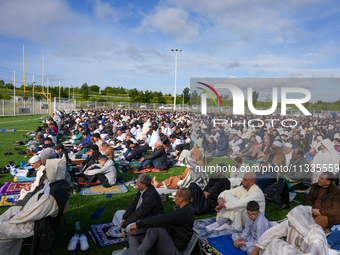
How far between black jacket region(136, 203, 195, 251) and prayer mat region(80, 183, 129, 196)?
9.56 ft

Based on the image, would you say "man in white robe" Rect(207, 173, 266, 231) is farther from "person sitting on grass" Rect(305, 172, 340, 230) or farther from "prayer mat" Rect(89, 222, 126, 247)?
"prayer mat" Rect(89, 222, 126, 247)

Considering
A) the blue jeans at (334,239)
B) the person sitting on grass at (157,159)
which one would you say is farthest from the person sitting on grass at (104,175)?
the blue jeans at (334,239)

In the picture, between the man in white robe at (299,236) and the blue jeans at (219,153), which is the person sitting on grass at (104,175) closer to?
the man in white robe at (299,236)

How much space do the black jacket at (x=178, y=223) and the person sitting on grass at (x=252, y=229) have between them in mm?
959

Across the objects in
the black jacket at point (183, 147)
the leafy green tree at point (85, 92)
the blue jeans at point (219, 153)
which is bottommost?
the blue jeans at point (219, 153)

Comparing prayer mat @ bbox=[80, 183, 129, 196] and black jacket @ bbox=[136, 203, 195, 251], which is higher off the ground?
black jacket @ bbox=[136, 203, 195, 251]

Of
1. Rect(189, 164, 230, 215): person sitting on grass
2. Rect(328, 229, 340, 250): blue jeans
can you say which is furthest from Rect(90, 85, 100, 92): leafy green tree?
Rect(328, 229, 340, 250): blue jeans

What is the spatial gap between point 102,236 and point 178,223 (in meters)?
1.54

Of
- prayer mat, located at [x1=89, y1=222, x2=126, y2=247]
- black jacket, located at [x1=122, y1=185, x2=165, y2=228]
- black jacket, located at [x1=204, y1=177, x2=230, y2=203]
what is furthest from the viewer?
black jacket, located at [x1=204, y1=177, x2=230, y2=203]

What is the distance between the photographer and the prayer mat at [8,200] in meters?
4.58

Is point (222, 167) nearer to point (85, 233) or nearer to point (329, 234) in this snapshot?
point (329, 234)

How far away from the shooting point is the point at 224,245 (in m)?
3.61

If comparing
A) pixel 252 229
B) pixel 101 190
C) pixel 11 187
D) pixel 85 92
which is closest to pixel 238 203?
pixel 252 229

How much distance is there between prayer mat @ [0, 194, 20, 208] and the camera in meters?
4.58
